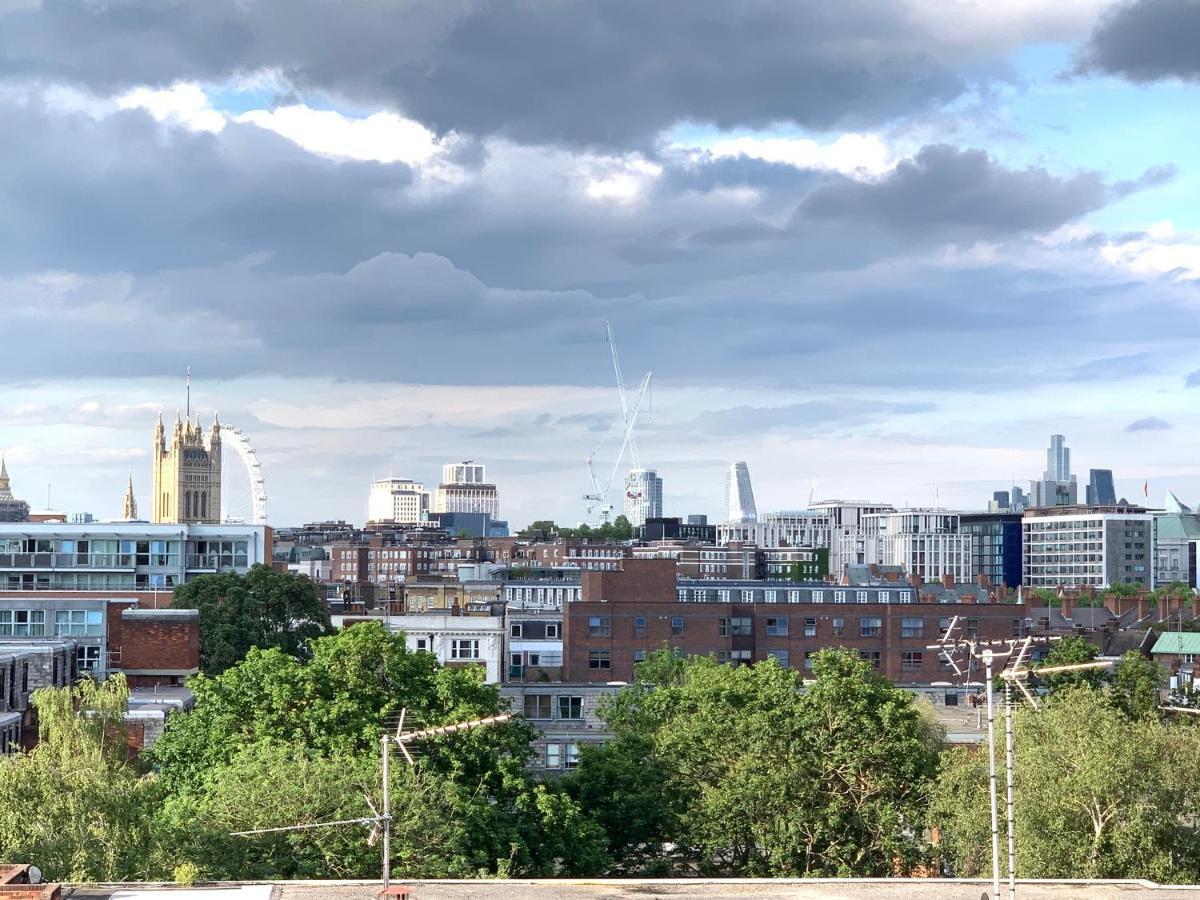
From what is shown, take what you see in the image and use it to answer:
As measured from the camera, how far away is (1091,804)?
54.2 m

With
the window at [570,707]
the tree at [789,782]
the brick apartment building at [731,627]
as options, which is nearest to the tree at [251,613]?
the window at [570,707]

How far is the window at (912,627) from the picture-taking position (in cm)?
13662

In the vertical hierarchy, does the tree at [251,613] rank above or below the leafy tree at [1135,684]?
above

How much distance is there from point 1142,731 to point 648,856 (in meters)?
17.8

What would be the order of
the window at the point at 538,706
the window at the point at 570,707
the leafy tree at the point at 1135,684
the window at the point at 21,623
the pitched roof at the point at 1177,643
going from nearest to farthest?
the leafy tree at the point at 1135,684, the window at the point at 538,706, the window at the point at 570,707, the window at the point at 21,623, the pitched roof at the point at 1177,643

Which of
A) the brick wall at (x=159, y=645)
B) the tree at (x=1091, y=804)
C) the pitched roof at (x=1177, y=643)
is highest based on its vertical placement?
the brick wall at (x=159, y=645)

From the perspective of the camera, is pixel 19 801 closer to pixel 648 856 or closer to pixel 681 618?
pixel 648 856

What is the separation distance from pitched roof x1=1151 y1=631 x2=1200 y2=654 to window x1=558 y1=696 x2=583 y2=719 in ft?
253

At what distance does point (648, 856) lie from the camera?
64812mm

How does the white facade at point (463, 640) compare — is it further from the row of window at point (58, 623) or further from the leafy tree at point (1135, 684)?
the leafy tree at point (1135, 684)

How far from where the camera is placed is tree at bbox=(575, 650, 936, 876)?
60719 mm

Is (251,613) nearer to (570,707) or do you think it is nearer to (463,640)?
(463,640)

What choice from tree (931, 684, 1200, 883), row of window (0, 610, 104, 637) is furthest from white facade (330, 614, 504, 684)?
tree (931, 684, 1200, 883)

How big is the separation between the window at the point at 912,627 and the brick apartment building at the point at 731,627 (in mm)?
75
